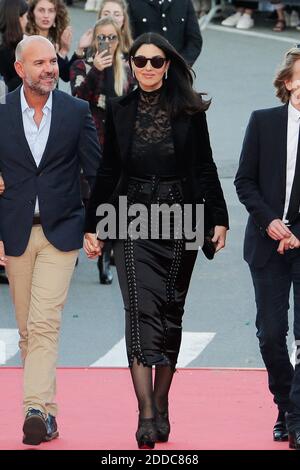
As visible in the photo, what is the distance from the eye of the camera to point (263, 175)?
8.23 m

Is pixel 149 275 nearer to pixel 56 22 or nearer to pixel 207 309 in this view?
pixel 207 309

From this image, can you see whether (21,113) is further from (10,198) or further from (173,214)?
(173,214)

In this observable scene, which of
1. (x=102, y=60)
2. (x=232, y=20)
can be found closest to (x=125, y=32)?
(x=102, y=60)

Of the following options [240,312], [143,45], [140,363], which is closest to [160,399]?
[140,363]

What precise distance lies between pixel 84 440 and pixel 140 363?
55 centimetres

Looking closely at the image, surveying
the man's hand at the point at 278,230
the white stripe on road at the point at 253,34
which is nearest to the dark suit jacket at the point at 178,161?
the man's hand at the point at 278,230

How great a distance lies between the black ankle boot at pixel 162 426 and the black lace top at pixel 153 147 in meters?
1.25

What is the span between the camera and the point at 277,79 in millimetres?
8156

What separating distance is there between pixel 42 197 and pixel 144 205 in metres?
0.59

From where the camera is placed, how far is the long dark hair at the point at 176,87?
26.9 ft

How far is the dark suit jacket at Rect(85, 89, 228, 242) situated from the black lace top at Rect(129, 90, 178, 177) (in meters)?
0.03

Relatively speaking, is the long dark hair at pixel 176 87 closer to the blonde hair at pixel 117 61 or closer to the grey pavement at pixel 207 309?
the grey pavement at pixel 207 309

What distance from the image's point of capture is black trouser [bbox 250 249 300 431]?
810cm

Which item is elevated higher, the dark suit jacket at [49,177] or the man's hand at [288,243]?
the dark suit jacket at [49,177]
